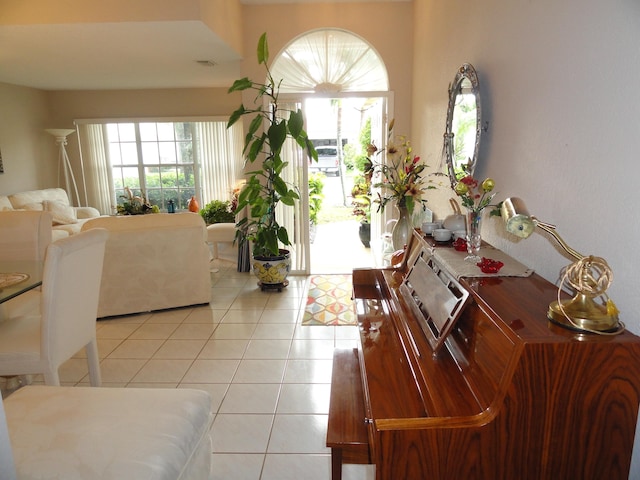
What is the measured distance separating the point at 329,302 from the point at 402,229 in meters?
1.32

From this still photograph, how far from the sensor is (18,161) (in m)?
6.50

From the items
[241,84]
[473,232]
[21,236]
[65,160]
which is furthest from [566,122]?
[65,160]

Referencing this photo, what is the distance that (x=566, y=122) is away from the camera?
1.49 meters

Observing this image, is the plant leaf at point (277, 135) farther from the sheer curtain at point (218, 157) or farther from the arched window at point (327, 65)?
the sheer curtain at point (218, 157)

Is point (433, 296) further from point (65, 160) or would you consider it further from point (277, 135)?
point (65, 160)

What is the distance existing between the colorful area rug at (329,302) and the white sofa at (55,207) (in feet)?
11.3

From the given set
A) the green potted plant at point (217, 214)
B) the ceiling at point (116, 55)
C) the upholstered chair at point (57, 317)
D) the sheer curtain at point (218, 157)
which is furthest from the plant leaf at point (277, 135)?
the sheer curtain at point (218, 157)

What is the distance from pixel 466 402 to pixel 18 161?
24.4ft

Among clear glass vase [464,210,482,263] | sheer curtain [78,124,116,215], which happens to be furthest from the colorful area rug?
sheer curtain [78,124,116,215]

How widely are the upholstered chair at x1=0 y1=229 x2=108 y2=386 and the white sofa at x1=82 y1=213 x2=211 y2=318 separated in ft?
4.27

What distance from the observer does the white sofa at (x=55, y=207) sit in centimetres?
572

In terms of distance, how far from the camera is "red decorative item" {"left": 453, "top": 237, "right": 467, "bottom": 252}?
1873mm

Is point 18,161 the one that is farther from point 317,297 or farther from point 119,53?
point 317,297

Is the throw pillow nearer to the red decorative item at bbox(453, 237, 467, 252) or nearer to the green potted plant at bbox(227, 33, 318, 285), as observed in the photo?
the green potted plant at bbox(227, 33, 318, 285)
